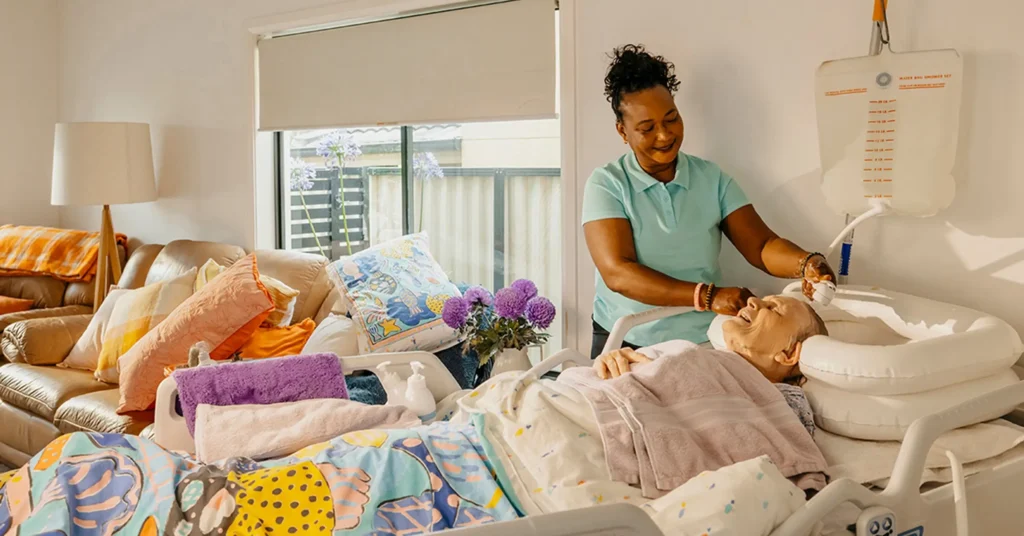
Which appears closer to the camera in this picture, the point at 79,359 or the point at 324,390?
the point at 324,390

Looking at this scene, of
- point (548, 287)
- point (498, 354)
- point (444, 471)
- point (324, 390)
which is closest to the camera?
point (444, 471)

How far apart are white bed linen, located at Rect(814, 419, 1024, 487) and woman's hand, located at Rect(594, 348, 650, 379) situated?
1.26ft

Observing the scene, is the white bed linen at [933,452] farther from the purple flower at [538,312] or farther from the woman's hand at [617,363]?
the purple flower at [538,312]

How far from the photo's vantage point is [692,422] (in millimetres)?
1643

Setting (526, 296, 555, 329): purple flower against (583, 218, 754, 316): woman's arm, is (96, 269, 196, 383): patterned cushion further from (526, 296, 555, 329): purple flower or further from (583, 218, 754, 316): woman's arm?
(583, 218, 754, 316): woman's arm

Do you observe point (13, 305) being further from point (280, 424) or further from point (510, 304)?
point (280, 424)

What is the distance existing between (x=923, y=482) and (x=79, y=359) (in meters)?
3.10

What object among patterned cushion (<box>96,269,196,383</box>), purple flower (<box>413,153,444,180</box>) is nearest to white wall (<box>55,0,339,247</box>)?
patterned cushion (<box>96,269,196,383</box>)

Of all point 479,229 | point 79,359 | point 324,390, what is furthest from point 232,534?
point 79,359

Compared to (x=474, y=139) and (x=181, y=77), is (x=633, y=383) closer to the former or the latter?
(x=474, y=139)

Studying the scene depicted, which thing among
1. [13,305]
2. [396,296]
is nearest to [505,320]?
[396,296]

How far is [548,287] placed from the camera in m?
3.24

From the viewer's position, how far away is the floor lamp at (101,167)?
4070 mm

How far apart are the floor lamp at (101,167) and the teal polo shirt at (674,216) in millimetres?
2654
